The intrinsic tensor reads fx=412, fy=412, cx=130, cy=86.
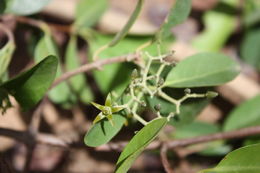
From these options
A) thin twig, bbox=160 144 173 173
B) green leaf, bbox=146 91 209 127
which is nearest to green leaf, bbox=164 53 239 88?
green leaf, bbox=146 91 209 127

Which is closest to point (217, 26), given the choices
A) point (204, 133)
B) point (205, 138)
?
point (204, 133)

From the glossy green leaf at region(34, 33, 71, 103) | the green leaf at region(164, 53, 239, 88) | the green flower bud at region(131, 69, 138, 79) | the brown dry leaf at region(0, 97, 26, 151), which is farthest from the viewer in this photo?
the brown dry leaf at region(0, 97, 26, 151)

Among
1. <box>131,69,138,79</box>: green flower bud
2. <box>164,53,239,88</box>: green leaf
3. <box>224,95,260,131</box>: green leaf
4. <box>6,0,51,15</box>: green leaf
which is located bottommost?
<box>224,95,260,131</box>: green leaf

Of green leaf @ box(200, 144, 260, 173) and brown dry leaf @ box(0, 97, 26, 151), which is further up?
green leaf @ box(200, 144, 260, 173)

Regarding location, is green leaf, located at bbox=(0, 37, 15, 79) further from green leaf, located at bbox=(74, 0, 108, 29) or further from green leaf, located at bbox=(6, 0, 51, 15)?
green leaf, located at bbox=(74, 0, 108, 29)

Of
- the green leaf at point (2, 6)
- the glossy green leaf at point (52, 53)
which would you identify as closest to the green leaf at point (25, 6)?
the green leaf at point (2, 6)

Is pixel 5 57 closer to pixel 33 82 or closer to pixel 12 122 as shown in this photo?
pixel 33 82

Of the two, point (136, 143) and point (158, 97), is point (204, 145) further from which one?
point (136, 143)

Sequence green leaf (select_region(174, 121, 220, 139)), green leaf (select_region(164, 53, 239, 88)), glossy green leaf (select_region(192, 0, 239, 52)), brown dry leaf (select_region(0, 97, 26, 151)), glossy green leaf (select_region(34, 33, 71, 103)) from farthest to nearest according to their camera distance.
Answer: glossy green leaf (select_region(192, 0, 239, 52)), brown dry leaf (select_region(0, 97, 26, 151)), green leaf (select_region(174, 121, 220, 139)), glossy green leaf (select_region(34, 33, 71, 103)), green leaf (select_region(164, 53, 239, 88))
